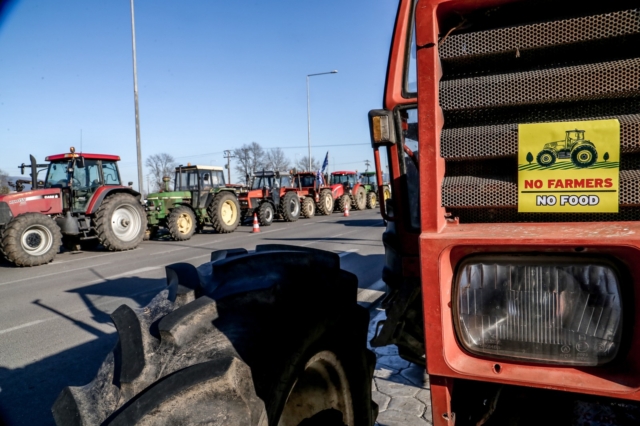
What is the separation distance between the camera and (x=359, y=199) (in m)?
29.9

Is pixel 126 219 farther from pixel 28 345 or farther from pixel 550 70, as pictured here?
pixel 550 70

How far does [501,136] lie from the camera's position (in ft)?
4.51

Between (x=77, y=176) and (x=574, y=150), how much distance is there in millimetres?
14168

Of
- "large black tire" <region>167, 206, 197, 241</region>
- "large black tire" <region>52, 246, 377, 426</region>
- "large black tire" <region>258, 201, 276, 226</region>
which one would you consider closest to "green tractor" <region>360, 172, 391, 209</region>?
"large black tire" <region>258, 201, 276, 226</region>

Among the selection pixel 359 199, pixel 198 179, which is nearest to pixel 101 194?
pixel 198 179

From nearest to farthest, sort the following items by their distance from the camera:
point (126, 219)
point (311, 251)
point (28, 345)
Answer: point (311, 251) → point (28, 345) → point (126, 219)

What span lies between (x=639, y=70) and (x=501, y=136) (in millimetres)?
362

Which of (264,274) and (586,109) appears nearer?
(586,109)

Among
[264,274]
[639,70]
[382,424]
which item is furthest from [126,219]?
[639,70]

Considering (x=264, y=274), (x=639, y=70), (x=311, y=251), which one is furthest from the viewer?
(x=311, y=251)

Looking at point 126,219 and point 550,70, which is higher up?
point 550,70

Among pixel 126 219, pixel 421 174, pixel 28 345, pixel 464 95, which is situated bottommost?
pixel 28 345

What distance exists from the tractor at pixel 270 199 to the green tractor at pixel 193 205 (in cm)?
140

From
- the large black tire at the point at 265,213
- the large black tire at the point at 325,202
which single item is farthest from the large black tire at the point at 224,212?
the large black tire at the point at 325,202
